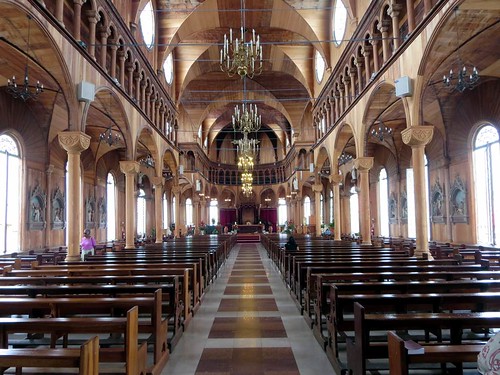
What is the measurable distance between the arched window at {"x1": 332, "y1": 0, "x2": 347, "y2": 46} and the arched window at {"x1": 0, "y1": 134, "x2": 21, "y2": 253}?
52.6ft

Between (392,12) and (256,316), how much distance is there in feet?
34.9

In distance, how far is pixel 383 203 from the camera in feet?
91.3

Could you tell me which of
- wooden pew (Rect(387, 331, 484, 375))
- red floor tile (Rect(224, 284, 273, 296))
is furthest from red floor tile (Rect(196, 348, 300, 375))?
red floor tile (Rect(224, 284, 273, 296))

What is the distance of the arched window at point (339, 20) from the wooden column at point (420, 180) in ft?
33.3

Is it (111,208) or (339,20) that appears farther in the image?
(111,208)

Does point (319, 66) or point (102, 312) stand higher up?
point (319, 66)

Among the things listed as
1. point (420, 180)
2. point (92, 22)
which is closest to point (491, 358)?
point (420, 180)

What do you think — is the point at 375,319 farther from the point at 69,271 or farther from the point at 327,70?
the point at 327,70

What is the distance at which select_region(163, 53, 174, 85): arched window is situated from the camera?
25.8 meters

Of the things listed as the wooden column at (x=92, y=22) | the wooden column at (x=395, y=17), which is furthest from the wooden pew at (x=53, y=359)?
the wooden column at (x=395, y=17)

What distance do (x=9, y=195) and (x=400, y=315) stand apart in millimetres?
17288

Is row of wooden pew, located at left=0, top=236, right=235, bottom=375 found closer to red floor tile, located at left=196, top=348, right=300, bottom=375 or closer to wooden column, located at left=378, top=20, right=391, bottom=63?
red floor tile, located at left=196, top=348, right=300, bottom=375

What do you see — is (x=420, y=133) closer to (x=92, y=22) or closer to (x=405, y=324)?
(x=405, y=324)

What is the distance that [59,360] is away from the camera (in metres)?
2.66
